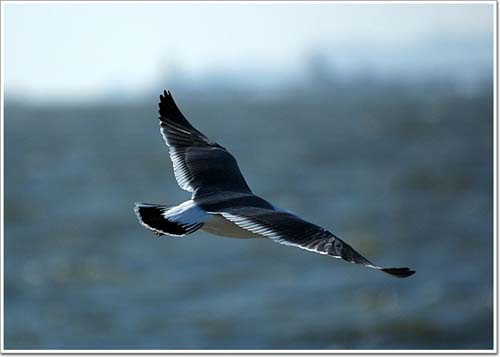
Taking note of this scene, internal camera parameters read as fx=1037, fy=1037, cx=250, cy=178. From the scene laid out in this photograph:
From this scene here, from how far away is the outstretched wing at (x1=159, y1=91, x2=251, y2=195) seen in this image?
234 inches

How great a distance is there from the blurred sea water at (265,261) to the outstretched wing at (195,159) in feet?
32.2

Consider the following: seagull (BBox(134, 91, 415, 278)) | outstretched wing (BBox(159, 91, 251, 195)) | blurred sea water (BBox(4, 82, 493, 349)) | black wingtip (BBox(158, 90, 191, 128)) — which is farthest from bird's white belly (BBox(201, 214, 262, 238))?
blurred sea water (BBox(4, 82, 493, 349))

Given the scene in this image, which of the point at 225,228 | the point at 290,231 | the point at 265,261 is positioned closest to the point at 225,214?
the point at 225,228

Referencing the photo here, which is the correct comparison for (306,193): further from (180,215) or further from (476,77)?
(476,77)

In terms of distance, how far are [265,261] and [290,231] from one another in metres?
16.3

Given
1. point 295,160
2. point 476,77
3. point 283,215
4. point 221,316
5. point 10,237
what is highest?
point 476,77

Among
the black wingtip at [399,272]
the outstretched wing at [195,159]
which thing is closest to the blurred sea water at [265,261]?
the outstretched wing at [195,159]

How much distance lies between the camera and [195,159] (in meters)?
6.20

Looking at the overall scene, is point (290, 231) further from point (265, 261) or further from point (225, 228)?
point (265, 261)

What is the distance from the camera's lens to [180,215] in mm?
5043

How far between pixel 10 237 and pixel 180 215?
20096 mm

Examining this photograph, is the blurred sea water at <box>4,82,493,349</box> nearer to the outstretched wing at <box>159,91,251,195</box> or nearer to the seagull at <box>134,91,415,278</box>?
the outstretched wing at <box>159,91,251,195</box>

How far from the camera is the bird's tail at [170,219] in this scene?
4852 millimetres

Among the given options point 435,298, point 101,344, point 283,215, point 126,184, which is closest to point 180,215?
point 283,215
